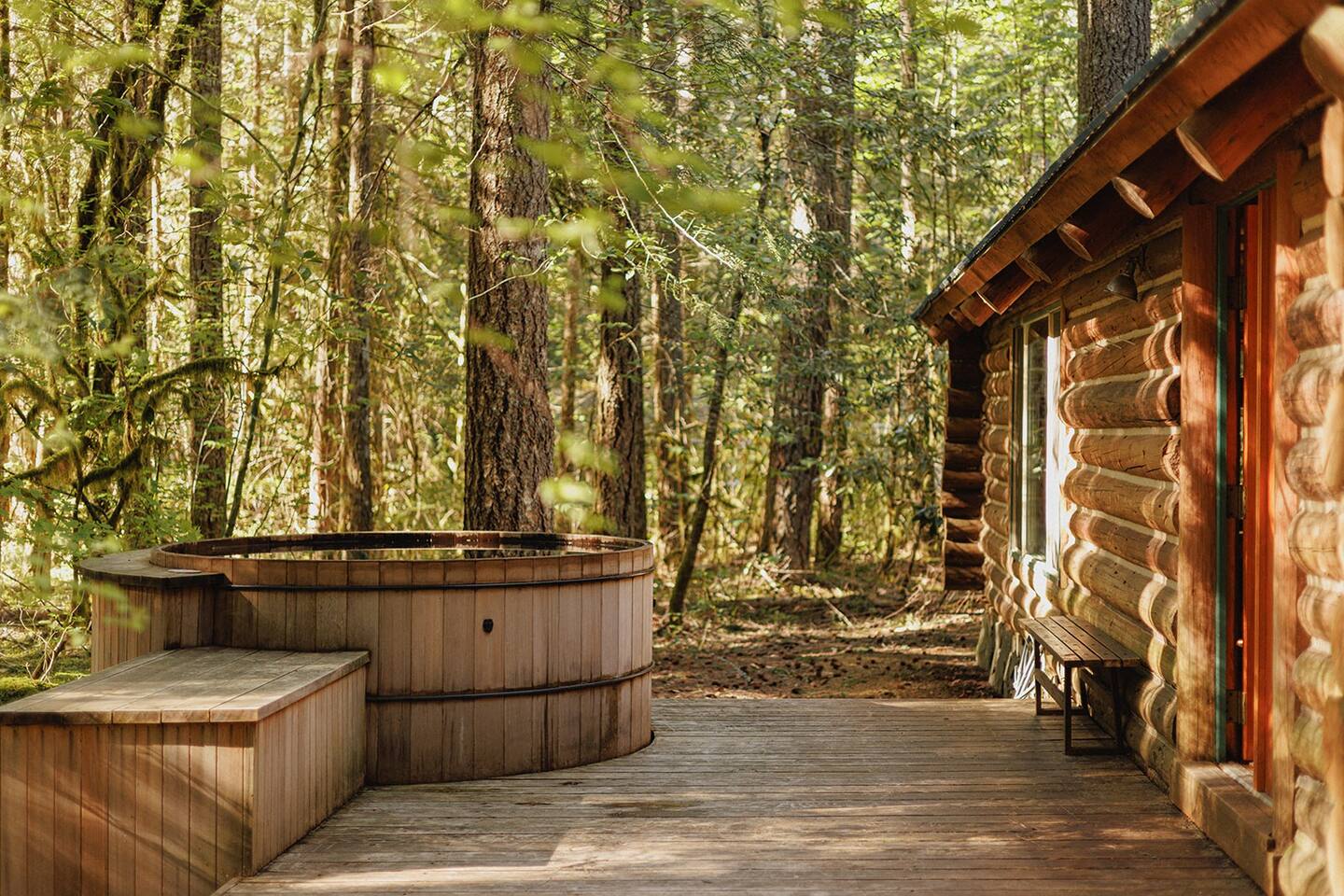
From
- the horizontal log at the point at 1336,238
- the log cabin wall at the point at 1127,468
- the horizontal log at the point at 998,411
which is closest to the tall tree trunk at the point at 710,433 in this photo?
the horizontal log at the point at 998,411

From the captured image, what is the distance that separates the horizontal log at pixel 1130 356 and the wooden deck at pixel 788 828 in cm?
198

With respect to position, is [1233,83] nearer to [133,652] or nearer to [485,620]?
[485,620]

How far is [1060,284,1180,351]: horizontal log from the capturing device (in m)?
5.81

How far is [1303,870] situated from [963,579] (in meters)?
7.53

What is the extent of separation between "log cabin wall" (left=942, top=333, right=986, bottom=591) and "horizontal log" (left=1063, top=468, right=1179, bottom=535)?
328 cm

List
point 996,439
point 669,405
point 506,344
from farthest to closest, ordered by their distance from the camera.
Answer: point 669,405
point 996,439
point 506,344

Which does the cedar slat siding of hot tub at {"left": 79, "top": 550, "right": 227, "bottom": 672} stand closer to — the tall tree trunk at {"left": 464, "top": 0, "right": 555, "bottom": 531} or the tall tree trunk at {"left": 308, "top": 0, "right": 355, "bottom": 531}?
the tall tree trunk at {"left": 464, "top": 0, "right": 555, "bottom": 531}

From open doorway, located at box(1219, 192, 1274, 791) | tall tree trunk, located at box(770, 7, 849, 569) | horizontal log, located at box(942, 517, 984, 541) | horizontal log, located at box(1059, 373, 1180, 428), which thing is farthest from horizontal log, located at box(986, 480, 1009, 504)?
open doorway, located at box(1219, 192, 1274, 791)

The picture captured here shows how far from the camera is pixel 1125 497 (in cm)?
638

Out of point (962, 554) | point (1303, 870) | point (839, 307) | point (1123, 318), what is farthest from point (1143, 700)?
point (839, 307)

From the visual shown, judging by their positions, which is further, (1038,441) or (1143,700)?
(1038,441)

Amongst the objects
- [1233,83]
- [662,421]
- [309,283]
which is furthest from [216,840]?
[662,421]

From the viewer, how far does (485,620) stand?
6.02 meters

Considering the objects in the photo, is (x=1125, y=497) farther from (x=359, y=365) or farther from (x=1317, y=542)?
(x=359, y=365)
